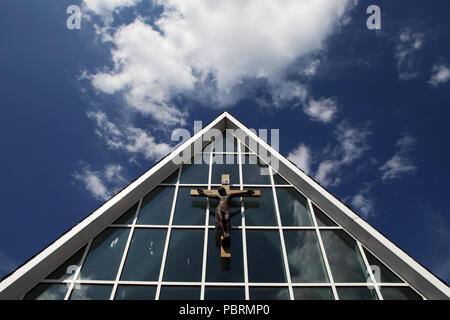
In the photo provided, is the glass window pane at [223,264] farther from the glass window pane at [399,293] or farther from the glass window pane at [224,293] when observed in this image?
the glass window pane at [399,293]

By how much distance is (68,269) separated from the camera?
6.20 m

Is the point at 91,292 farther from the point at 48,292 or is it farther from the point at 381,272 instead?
the point at 381,272

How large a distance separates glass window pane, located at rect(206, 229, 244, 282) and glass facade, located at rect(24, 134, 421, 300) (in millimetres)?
23

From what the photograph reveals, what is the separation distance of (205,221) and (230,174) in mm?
2136

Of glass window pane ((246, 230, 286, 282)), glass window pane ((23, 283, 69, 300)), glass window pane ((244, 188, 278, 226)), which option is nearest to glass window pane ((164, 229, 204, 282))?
glass window pane ((246, 230, 286, 282))

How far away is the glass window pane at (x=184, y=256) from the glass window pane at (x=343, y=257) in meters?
3.24

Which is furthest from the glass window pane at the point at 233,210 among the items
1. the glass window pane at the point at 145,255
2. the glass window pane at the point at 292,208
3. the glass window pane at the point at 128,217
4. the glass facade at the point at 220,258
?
the glass window pane at the point at 128,217

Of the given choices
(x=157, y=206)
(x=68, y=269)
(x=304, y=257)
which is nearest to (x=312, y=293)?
(x=304, y=257)

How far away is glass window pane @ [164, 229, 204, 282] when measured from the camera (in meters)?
6.16

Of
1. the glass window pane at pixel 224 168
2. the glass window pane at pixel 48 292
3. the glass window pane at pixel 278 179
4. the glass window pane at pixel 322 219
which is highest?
the glass window pane at pixel 224 168

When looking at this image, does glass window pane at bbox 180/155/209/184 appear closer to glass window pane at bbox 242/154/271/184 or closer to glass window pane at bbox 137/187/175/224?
glass window pane at bbox 137/187/175/224

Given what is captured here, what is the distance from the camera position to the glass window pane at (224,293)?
5.80 meters

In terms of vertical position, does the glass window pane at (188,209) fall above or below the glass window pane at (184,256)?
above
